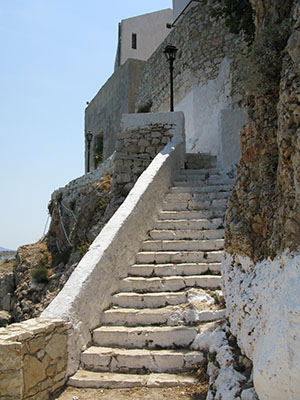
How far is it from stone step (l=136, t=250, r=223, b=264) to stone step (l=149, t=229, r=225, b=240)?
412mm

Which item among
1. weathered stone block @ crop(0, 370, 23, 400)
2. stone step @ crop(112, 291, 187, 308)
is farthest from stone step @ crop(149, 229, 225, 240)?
weathered stone block @ crop(0, 370, 23, 400)

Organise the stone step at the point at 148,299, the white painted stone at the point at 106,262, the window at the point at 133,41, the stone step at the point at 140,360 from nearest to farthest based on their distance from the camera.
Answer: the stone step at the point at 140,360 < the white painted stone at the point at 106,262 < the stone step at the point at 148,299 < the window at the point at 133,41

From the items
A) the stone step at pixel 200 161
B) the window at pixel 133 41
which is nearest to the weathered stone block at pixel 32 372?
the stone step at pixel 200 161

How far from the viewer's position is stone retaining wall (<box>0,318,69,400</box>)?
10.2 ft

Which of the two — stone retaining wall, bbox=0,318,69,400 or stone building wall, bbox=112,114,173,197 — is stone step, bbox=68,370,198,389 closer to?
stone retaining wall, bbox=0,318,69,400

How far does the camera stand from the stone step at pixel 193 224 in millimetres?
5879

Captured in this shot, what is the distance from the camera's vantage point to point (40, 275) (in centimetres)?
1094

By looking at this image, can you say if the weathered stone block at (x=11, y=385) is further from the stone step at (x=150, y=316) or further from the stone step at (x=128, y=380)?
the stone step at (x=150, y=316)

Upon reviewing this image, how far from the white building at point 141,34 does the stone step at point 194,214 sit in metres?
18.4

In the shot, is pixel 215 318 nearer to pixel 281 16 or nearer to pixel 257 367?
pixel 257 367

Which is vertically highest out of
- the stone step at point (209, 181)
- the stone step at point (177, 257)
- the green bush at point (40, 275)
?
the stone step at point (209, 181)

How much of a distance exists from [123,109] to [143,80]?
1.99 metres

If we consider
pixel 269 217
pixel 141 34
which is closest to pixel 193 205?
pixel 269 217

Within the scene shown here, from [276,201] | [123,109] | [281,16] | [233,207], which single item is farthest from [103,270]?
[123,109]
